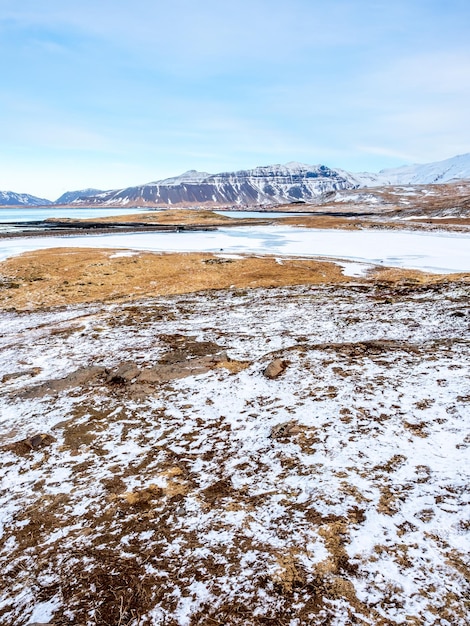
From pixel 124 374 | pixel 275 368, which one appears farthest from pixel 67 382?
pixel 275 368

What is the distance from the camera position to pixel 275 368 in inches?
555

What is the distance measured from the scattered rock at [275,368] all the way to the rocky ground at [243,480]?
0.45 ft

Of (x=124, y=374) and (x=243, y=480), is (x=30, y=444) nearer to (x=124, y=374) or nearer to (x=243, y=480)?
(x=124, y=374)

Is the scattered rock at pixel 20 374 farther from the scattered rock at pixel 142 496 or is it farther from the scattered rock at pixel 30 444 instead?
the scattered rock at pixel 142 496

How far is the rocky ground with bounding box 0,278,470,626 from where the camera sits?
566 cm

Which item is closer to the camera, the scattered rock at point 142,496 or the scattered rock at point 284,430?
the scattered rock at point 142,496

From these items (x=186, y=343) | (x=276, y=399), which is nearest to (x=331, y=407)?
(x=276, y=399)

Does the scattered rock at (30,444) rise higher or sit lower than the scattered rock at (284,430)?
lower

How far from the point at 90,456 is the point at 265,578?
6306 millimetres

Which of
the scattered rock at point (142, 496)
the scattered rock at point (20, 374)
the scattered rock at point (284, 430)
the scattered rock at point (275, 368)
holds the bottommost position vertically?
the scattered rock at point (20, 374)

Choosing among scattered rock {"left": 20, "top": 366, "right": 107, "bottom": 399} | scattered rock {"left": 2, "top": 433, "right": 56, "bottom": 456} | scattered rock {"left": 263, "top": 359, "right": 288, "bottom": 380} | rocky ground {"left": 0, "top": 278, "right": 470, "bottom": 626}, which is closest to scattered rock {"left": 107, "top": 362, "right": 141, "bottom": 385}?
rocky ground {"left": 0, "top": 278, "right": 470, "bottom": 626}

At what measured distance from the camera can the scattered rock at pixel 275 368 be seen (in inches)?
545

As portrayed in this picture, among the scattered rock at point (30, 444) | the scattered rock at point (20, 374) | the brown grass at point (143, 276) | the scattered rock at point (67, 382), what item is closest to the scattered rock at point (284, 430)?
the scattered rock at point (30, 444)

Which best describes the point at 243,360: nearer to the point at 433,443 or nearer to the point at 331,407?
the point at 331,407
